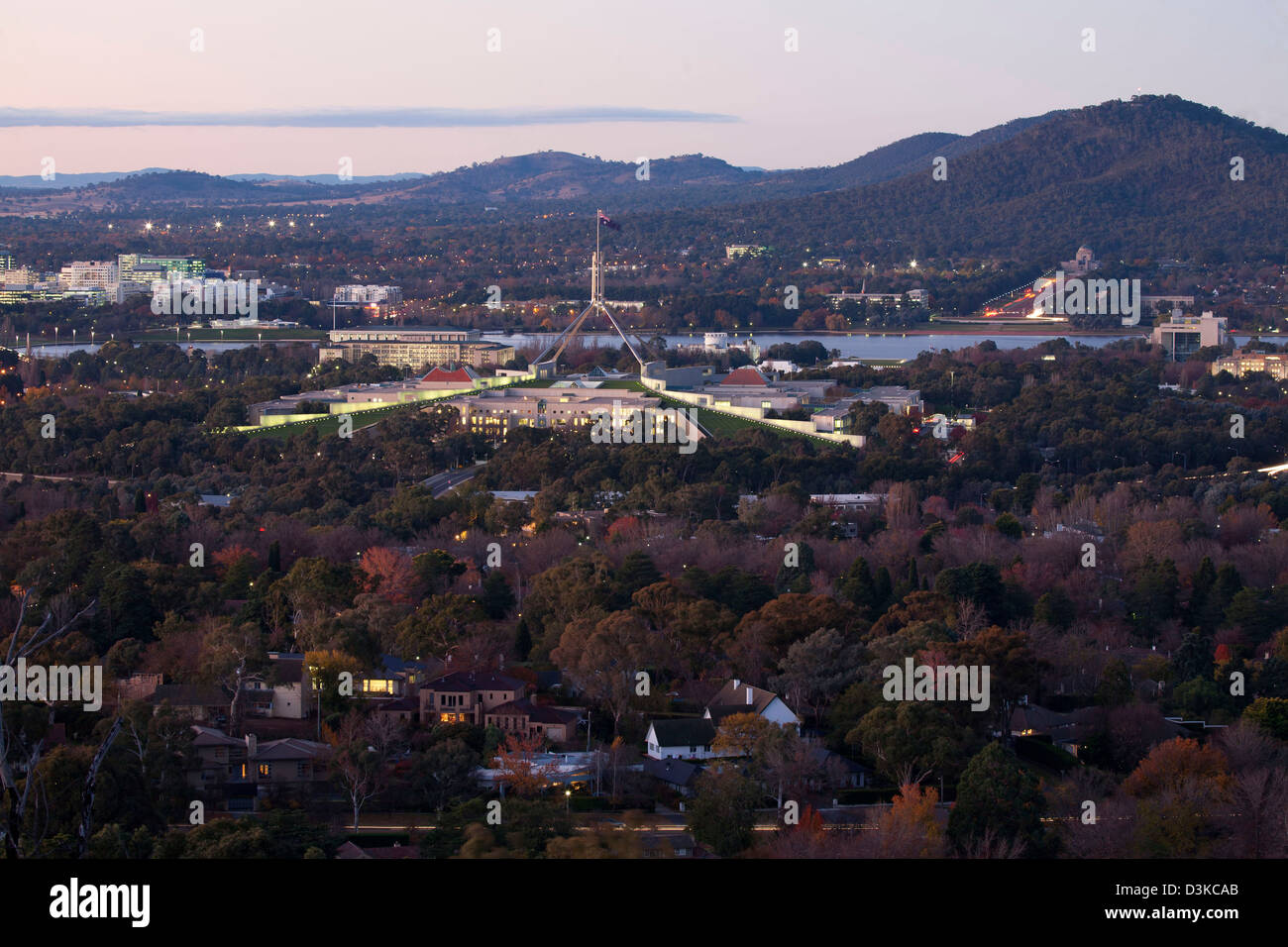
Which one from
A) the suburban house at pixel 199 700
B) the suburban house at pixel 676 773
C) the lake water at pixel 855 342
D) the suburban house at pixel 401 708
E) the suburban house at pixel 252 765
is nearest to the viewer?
the suburban house at pixel 252 765

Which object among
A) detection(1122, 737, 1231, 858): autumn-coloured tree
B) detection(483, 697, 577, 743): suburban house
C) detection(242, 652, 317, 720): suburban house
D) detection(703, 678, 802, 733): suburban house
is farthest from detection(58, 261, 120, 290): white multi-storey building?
detection(1122, 737, 1231, 858): autumn-coloured tree

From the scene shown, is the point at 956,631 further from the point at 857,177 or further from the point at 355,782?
the point at 857,177

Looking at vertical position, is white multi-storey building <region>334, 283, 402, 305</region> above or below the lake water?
above

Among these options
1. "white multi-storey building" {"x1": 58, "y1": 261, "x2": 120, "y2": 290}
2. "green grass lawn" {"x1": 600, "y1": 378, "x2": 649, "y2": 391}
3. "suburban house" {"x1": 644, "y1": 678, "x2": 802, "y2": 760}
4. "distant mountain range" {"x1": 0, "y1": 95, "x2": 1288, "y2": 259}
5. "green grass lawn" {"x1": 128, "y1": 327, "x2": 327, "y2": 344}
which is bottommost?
"suburban house" {"x1": 644, "y1": 678, "x2": 802, "y2": 760}

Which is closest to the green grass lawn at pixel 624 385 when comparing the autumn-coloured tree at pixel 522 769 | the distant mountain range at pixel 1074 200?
the autumn-coloured tree at pixel 522 769

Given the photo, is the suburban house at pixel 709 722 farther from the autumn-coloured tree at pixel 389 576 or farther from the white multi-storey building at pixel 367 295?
the white multi-storey building at pixel 367 295

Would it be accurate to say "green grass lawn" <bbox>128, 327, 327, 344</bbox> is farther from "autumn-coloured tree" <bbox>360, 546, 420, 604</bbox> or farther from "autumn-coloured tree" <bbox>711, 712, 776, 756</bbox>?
"autumn-coloured tree" <bbox>711, 712, 776, 756</bbox>

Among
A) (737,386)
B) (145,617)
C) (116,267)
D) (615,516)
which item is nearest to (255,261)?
(116,267)

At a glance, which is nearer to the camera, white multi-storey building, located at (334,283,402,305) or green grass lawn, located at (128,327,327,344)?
green grass lawn, located at (128,327,327,344)
